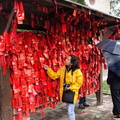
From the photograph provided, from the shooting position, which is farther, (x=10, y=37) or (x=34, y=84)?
(x=34, y=84)

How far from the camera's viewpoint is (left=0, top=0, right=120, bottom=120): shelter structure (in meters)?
2.44

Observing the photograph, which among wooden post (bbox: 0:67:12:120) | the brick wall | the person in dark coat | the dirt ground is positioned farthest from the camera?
the brick wall

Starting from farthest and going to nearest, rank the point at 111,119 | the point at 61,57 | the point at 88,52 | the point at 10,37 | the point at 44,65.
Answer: the point at 88,52 < the point at 111,119 < the point at 61,57 < the point at 44,65 < the point at 10,37

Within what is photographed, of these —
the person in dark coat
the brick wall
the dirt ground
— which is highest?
the brick wall

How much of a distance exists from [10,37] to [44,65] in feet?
3.29

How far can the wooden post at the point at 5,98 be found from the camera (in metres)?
2.63

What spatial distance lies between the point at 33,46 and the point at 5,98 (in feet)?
3.51

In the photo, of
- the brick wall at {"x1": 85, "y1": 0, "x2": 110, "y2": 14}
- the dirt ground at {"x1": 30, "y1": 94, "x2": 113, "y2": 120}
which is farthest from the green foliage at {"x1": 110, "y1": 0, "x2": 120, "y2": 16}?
the dirt ground at {"x1": 30, "y1": 94, "x2": 113, "y2": 120}

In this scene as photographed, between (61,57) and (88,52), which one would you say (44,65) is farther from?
(88,52)

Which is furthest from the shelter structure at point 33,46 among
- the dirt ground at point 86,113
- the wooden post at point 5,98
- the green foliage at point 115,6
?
the green foliage at point 115,6

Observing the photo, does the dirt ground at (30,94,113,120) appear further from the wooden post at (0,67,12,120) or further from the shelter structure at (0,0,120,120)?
the wooden post at (0,67,12,120)

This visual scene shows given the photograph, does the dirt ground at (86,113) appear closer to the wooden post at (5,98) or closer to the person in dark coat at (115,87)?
the person in dark coat at (115,87)

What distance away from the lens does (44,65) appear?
315cm

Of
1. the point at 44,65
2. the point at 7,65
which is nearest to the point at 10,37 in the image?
the point at 7,65
